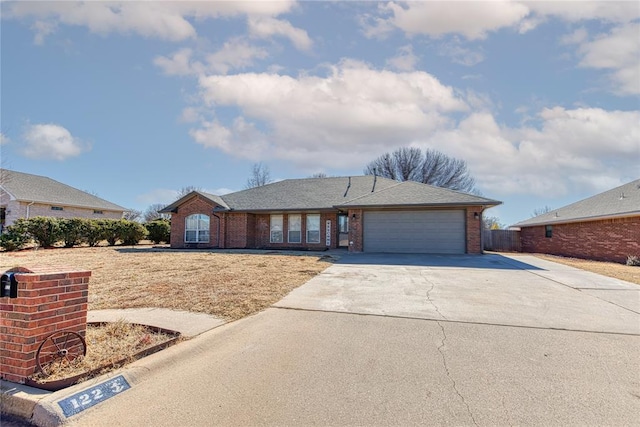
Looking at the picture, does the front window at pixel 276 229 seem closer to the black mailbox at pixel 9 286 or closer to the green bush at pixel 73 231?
the green bush at pixel 73 231

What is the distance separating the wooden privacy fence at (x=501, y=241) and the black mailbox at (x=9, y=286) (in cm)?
2514

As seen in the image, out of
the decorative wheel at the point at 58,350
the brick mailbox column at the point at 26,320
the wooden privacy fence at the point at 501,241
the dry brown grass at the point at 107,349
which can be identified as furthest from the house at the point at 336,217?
the brick mailbox column at the point at 26,320

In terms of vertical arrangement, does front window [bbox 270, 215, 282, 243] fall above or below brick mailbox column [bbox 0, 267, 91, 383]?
above

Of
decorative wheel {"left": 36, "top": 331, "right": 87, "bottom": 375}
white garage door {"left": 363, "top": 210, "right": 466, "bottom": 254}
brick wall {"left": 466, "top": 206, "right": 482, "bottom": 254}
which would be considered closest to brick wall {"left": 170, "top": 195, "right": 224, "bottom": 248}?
white garage door {"left": 363, "top": 210, "right": 466, "bottom": 254}

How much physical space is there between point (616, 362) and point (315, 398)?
3641 mm

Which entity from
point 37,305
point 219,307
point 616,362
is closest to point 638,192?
point 616,362

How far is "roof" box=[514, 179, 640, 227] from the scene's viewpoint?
53.0ft

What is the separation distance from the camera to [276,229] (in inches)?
835

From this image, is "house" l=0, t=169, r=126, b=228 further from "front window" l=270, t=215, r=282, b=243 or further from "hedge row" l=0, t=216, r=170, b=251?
"front window" l=270, t=215, r=282, b=243

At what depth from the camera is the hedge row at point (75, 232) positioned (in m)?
19.0

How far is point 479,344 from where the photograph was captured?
452 centimetres

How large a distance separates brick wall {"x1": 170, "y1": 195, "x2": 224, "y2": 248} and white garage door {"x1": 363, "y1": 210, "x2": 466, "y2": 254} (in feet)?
31.5

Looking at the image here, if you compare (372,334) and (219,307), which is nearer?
(372,334)

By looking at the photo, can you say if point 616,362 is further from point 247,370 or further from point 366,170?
point 366,170
